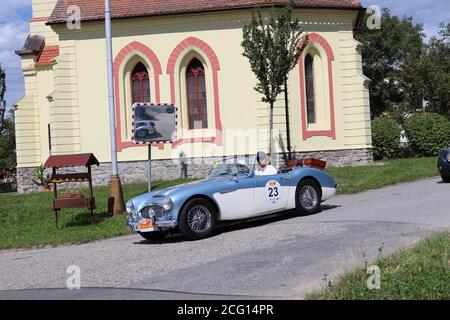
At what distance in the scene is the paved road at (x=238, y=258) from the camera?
652cm

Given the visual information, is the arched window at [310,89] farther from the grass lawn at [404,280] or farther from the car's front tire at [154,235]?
the grass lawn at [404,280]

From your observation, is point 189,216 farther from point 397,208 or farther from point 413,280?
point 413,280

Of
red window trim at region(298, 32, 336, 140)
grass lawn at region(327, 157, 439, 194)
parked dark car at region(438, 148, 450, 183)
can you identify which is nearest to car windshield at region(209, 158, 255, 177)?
grass lawn at region(327, 157, 439, 194)

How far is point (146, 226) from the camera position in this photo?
998 cm

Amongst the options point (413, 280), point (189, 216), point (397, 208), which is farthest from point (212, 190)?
point (413, 280)

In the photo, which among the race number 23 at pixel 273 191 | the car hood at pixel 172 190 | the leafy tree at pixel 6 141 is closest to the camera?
the car hood at pixel 172 190

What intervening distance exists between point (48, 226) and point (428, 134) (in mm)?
18782

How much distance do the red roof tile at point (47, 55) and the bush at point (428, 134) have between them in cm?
1724

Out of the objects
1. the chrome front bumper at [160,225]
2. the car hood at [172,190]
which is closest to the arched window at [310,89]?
the car hood at [172,190]

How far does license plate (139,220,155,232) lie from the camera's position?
9922mm

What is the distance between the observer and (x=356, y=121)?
2389 cm

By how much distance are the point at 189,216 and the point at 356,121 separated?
15406 millimetres

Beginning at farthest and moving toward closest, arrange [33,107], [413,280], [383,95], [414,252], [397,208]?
[383,95]
[33,107]
[397,208]
[414,252]
[413,280]
